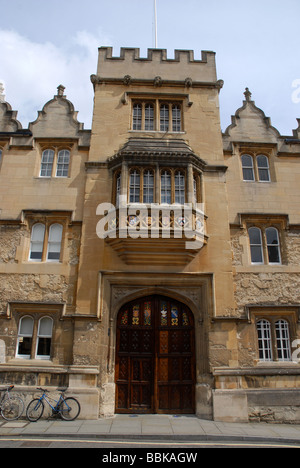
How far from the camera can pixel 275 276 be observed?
38.3ft

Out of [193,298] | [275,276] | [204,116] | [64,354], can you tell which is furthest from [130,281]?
[204,116]

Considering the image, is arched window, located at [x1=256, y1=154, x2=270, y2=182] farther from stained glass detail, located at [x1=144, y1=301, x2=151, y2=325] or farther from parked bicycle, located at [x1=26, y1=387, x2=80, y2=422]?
parked bicycle, located at [x1=26, y1=387, x2=80, y2=422]

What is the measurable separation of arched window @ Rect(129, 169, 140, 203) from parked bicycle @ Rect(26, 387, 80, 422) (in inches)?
276

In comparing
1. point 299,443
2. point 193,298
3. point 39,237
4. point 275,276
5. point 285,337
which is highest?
point 39,237

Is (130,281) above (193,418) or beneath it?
above

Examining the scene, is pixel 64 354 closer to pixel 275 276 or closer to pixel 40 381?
pixel 40 381

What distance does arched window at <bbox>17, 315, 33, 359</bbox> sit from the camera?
1090 cm

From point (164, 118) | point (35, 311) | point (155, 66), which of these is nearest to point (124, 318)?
point (35, 311)

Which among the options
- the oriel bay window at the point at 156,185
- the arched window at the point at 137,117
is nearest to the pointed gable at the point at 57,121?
the arched window at the point at 137,117

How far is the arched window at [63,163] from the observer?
12922mm

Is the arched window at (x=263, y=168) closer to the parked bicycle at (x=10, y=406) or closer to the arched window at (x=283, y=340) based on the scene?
the arched window at (x=283, y=340)

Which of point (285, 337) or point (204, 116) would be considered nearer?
point (285, 337)

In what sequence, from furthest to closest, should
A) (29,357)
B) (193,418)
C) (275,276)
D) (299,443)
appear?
(275,276) < (29,357) < (193,418) < (299,443)

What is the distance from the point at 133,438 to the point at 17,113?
1342cm
